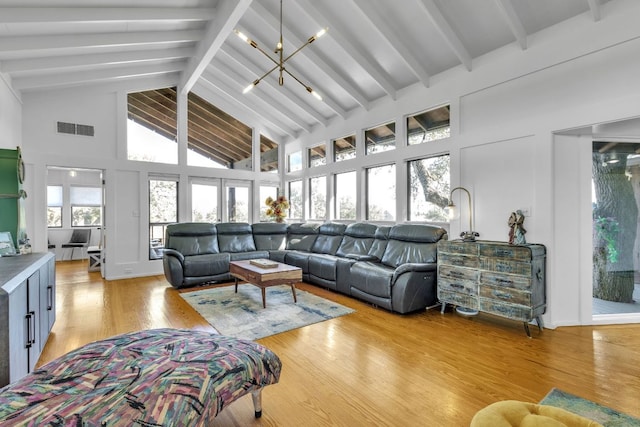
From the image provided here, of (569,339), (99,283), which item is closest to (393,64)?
(569,339)

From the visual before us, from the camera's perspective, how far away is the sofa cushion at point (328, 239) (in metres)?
5.74

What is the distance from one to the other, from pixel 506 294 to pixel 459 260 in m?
0.59

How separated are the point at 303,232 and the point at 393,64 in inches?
139

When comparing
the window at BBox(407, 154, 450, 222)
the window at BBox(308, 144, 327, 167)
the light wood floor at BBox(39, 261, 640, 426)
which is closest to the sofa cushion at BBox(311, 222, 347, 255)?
the window at BBox(407, 154, 450, 222)

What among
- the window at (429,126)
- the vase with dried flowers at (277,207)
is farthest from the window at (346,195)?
the window at (429,126)

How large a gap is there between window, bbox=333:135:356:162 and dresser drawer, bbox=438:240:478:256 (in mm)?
2880

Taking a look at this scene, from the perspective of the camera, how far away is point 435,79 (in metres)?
4.59

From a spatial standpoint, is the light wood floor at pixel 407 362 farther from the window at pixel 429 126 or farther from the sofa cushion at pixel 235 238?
→ the window at pixel 429 126

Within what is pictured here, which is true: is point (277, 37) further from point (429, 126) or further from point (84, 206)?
point (84, 206)

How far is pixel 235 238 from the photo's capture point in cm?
631

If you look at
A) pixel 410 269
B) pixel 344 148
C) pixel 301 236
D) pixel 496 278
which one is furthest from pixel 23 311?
pixel 344 148

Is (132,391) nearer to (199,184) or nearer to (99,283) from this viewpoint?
(99,283)

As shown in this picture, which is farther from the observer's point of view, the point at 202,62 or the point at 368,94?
the point at 368,94

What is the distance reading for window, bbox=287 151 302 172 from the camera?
773cm
